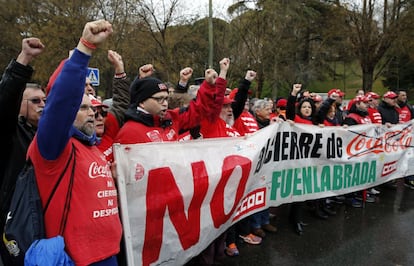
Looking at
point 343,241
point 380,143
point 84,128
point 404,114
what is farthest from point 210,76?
point 404,114

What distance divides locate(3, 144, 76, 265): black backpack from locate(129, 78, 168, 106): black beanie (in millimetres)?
1241

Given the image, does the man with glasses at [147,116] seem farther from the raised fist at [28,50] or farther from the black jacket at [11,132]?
the raised fist at [28,50]

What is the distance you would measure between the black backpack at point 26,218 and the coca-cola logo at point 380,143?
15.2 feet

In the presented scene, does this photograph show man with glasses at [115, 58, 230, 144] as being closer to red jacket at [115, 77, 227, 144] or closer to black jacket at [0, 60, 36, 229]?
red jacket at [115, 77, 227, 144]

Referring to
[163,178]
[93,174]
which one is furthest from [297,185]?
[93,174]

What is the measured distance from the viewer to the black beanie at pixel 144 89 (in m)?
3.01

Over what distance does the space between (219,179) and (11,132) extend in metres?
1.79

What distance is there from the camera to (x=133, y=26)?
62.6 ft

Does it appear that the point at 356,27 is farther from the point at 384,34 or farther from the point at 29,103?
the point at 29,103

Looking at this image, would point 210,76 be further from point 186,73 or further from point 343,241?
point 343,241

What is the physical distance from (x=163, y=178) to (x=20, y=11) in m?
23.3

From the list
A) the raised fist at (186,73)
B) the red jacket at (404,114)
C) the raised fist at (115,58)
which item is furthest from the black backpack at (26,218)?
the red jacket at (404,114)

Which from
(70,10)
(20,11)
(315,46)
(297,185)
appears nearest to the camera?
(297,185)

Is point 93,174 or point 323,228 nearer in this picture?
point 93,174
